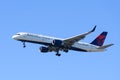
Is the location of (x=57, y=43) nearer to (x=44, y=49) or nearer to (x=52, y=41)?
(x=52, y=41)

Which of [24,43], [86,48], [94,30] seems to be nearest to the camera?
[94,30]

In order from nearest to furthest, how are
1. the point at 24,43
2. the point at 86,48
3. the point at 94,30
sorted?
the point at 94,30 → the point at 24,43 → the point at 86,48

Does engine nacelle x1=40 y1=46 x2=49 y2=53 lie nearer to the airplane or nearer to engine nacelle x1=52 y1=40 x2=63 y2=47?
the airplane

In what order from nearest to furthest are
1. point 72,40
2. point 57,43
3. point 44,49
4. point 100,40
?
point 57,43
point 72,40
point 44,49
point 100,40

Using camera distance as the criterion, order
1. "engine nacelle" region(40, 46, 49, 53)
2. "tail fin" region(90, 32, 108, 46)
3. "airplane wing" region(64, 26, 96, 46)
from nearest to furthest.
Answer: "airplane wing" region(64, 26, 96, 46)
"engine nacelle" region(40, 46, 49, 53)
"tail fin" region(90, 32, 108, 46)

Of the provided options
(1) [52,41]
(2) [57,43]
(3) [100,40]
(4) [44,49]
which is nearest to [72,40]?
(2) [57,43]

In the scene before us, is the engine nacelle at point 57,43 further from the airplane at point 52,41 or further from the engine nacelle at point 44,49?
the engine nacelle at point 44,49

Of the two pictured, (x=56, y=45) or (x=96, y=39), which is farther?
(x=96, y=39)

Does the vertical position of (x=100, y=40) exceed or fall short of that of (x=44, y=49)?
it exceeds it

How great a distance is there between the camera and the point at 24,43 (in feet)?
380

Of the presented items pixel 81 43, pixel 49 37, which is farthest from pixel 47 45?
pixel 81 43

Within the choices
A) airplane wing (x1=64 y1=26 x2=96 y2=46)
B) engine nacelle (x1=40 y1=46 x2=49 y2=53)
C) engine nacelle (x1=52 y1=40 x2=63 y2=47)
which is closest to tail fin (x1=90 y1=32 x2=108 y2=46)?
airplane wing (x1=64 y1=26 x2=96 y2=46)

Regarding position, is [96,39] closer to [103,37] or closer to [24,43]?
[103,37]

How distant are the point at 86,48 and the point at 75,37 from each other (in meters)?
9.10
